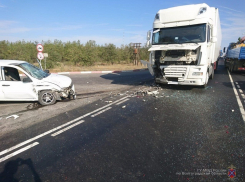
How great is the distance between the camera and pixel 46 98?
6.09 metres

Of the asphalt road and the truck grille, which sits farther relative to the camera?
the truck grille

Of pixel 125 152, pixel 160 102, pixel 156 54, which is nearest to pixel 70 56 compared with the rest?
pixel 156 54

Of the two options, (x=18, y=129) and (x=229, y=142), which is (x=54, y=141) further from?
(x=229, y=142)

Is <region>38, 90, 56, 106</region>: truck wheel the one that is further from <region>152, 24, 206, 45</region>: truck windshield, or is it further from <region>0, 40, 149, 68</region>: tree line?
<region>0, 40, 149, 68</region>: tree line

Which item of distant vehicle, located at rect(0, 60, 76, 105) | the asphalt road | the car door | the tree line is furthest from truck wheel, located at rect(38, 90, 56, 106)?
the tree line

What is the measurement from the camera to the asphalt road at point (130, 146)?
2.56 m

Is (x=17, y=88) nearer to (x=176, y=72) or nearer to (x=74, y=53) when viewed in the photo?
(x=176, y=72)

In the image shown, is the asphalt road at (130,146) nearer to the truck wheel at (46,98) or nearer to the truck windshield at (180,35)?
the truck wheel at (46,98)

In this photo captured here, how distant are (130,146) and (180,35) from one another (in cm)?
622

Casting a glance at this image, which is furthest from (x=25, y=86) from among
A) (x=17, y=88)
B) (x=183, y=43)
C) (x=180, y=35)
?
(x=180, y=35)

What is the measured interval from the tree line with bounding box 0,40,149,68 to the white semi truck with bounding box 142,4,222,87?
16747 mm

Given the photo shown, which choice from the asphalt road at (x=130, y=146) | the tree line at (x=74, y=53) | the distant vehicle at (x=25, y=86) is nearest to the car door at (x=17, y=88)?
the distant vehicle at (x=25, y=86)

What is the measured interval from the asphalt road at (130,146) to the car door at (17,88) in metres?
1.80

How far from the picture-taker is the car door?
5812 mm
